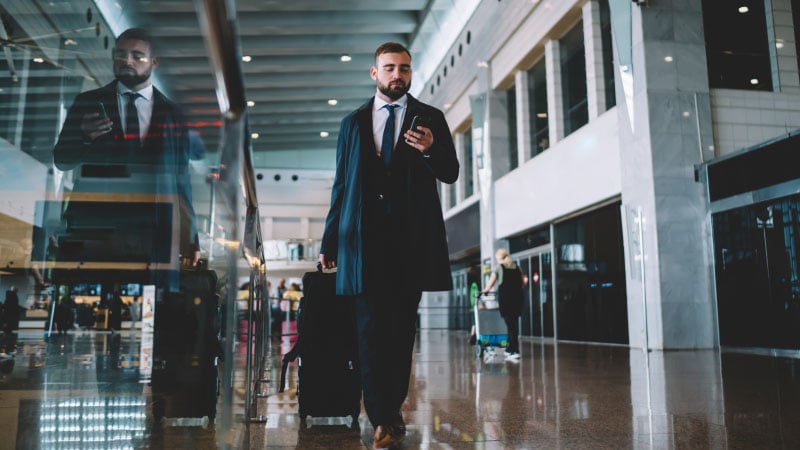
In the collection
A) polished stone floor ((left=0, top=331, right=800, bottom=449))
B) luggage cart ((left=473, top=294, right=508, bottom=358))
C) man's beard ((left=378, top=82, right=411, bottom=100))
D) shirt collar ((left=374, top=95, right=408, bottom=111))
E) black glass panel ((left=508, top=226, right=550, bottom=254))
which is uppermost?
black glass panel ((left=508, top=226, right=550, bottom=254))

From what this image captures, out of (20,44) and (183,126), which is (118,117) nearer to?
(183,126)

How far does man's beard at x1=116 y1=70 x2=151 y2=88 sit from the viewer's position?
133 cm

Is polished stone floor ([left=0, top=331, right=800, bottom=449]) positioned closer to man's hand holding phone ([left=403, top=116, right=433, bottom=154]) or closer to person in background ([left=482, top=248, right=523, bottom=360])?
man's hand holding phone ([left=403, top=116, right=433, bottom=154])

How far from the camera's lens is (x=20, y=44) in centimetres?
220

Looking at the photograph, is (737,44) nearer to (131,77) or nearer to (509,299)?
(509,299)

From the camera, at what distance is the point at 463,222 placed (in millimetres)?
21203

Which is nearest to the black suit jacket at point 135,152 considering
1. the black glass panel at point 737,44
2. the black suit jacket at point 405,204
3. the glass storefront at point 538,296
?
the black suit jacket at point 405,204

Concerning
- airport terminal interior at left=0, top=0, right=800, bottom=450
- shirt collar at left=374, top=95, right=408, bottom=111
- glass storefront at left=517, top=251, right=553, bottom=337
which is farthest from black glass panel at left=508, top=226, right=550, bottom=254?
shirt collar at left=374, top=95, right=408, bottom=111

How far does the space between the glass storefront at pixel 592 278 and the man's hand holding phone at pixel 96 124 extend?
1069cm

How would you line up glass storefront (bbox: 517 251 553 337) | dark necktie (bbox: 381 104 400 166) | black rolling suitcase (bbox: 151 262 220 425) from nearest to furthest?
black rolling suitcase (bbox: 151 262 220 425), dark necktie (bbox: 381 104 400 166), glass storefront (bbox: 517 251 553 337)

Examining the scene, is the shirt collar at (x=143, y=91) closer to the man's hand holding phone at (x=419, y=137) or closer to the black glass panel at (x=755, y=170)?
the man's hand holding phone at (x=419, y=137)

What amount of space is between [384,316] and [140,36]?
1.70 m

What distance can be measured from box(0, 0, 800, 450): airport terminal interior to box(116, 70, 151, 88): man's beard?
0.11 feet

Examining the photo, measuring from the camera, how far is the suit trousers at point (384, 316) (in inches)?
102
